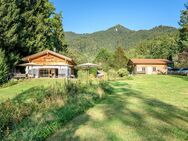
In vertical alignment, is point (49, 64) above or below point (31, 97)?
above

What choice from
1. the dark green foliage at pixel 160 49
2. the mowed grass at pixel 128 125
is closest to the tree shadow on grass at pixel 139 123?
the mowed grass at pixel 128 125

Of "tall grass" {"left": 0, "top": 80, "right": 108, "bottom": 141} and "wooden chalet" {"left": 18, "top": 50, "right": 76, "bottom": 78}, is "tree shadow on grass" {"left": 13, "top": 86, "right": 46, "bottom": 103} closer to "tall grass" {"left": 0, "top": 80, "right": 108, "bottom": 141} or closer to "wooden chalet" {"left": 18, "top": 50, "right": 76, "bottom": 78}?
"tall grass" {"left": 0, "top": 80, "right": 108, "bottom": 141}

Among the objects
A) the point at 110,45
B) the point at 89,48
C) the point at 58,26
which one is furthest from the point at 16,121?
the point at 110,45

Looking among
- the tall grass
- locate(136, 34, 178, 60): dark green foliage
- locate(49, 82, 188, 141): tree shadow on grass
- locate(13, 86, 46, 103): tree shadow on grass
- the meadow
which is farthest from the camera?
locate(136, 34, 178, 60): dark green foliage

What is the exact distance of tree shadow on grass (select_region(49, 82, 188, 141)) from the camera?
30.8ft

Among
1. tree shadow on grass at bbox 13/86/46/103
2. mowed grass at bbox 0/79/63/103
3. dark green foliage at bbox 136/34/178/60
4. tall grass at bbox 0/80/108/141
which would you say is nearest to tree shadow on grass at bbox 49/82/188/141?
tall grass at bbox 0/80/108/141

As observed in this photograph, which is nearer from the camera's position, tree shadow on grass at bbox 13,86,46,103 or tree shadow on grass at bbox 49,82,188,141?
tree shadow on grass at bbox 49,82,188,141

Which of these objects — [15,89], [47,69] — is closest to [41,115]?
[15,89]

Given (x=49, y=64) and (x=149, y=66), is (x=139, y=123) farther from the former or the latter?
(x=149, y=66)

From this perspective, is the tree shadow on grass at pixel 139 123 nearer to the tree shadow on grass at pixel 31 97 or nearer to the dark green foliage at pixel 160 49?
the tree shadow on grass at pixel 31 97

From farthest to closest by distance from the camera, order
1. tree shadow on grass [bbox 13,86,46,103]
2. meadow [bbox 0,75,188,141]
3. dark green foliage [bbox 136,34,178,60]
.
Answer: dark green foliage [bbox 136,34,178,60], tree shadow on grass [bbox 13,86,46,103], meadow [bbox 0,75,188,141]

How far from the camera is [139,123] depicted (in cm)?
1115

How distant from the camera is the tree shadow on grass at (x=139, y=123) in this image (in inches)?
369

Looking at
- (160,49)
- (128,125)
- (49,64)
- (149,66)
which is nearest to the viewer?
(128,125)
